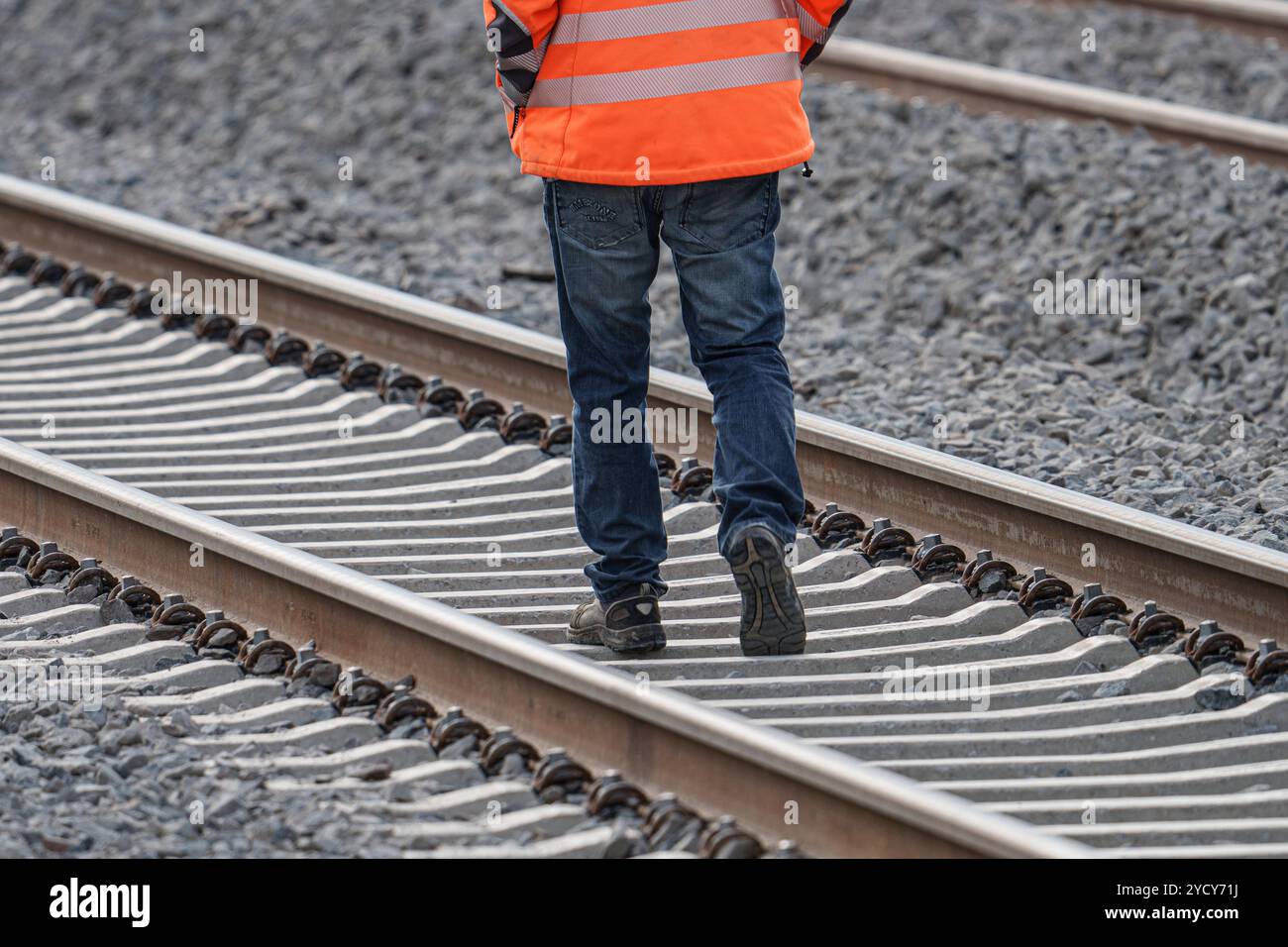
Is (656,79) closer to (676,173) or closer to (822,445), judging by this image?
(676,173)

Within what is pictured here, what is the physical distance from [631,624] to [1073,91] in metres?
5.09

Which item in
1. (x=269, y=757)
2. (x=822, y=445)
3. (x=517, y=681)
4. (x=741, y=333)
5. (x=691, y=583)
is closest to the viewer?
(x=269, y=757)

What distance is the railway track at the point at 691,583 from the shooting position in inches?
150

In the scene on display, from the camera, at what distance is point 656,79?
4.11 m

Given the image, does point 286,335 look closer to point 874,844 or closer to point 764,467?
point 764,467

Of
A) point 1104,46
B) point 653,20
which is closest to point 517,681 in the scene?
point 653,20

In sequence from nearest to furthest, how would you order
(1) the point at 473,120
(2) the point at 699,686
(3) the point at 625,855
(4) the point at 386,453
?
(3) the point at 625,855, (2) the point at 699,686, (4) the point at 386,453, (1) the point at 473,120

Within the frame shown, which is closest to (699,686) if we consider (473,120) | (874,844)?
(874,844)

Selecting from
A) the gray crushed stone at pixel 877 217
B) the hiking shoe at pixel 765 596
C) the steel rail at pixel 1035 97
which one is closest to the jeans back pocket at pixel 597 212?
the hiking shoe at pixel 765 596

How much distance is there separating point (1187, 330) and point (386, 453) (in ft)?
9.90

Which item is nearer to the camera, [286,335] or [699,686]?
[699,686]

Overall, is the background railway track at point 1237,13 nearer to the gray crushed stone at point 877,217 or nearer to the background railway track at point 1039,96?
the background railway track at point 1039,96
